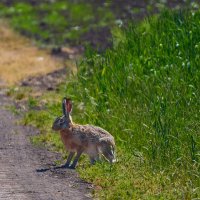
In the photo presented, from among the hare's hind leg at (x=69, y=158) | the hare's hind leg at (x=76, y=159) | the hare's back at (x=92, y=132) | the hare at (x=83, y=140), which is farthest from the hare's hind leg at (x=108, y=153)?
the hare's hind leg at (x=69, y=158)

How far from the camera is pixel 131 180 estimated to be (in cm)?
1037

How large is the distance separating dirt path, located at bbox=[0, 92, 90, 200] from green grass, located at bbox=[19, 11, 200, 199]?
0.23m

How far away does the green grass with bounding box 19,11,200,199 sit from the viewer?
1030 centimetres

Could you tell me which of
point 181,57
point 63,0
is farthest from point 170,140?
point 63,0

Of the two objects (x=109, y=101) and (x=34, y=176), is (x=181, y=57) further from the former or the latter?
(x=34, y=176)

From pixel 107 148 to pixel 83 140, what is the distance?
0.29 meters

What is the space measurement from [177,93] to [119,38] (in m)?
3.06

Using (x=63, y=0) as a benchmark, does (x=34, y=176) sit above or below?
above

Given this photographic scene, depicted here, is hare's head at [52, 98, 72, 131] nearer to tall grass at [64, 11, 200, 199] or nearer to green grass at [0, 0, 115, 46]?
tall grass at [64, 11, 200, 199]

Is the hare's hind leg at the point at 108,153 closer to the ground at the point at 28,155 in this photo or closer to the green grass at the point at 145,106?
the green grass at the point at 145,106

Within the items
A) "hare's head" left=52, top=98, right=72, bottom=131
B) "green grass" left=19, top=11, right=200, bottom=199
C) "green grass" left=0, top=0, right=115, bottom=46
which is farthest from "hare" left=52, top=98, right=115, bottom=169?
"green grass" left=0, top=0, right=115, bottom=46

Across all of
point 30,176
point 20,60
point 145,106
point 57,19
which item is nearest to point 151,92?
point 145,106

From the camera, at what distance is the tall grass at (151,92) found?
1093 centimetres

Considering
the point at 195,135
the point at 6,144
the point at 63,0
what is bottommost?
the point at 63,0
